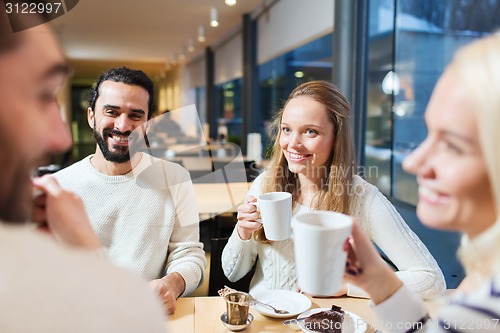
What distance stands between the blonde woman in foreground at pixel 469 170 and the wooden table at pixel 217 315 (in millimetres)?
559

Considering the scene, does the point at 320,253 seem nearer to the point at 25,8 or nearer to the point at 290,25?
the point at 25,8

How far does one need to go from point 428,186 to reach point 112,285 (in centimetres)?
50

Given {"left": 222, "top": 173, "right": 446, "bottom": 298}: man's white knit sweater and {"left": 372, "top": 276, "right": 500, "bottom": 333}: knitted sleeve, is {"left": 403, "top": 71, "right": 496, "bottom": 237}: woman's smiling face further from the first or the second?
{"left": 222, "top": 173, "right": 446, "bottom": 298}: man's white knit sweater

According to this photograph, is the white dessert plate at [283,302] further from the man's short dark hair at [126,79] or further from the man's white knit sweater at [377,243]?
the man's short dark hair at [126,79]

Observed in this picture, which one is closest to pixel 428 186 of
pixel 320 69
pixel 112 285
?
pixel 112 285

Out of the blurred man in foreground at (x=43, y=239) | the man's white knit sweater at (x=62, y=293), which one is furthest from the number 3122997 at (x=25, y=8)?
the man's white knit sweater at (x=62, y=293)

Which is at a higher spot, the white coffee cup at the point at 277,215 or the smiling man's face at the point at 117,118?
the smiling man's face at the point at 117,118

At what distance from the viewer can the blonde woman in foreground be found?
1.86 feet

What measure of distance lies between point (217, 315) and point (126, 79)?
104 centimetres

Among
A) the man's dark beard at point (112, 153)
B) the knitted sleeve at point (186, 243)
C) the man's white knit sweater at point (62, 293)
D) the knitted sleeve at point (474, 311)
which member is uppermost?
the man's dark beard at point (112, 153)

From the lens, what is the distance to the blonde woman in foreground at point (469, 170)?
566 mm

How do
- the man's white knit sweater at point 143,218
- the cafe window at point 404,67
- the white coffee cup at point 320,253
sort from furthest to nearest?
the cafe window at point 404,67 < the man's white knit sweater at point 143,218 < the white coffee cup at point 320,253

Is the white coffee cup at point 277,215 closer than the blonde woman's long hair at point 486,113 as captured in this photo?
No

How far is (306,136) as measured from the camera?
1623mm
